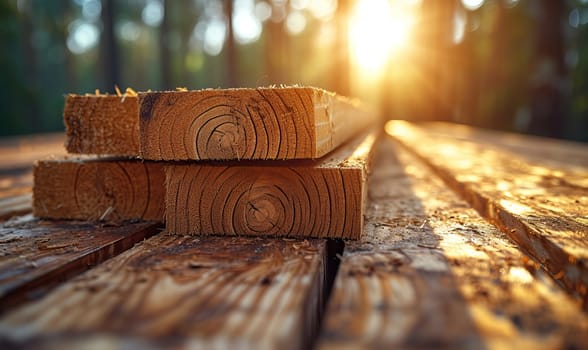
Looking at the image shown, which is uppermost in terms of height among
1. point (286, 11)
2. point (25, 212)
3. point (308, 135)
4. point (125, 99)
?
point (286, 11)

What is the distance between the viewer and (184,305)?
1.05 m

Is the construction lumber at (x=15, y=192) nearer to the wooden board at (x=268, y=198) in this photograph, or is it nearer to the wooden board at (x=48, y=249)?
the wooden board at (x=48, y=249)

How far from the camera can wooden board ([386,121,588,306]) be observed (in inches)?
48.8

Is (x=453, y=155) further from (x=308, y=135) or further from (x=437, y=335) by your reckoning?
(x=437, y=335)

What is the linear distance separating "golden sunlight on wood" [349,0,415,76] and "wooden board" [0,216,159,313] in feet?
26.9

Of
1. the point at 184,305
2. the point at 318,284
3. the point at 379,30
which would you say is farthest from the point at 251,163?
the point at 379,30

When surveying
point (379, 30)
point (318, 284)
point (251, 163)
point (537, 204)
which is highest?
point (379, 30)

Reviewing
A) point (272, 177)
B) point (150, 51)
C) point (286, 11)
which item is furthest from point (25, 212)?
point (150, 51)

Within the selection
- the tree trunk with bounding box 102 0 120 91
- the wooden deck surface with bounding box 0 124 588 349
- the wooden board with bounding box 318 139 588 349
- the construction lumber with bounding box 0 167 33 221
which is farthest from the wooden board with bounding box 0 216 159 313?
the tree trunk with bounding box 102 0 120 91

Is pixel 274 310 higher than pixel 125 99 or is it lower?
lower

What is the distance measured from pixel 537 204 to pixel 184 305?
4.67 feet

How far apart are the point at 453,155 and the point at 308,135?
2463 millimetres

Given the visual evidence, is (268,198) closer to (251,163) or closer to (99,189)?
(251,163)

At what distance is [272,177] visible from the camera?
1.65m
